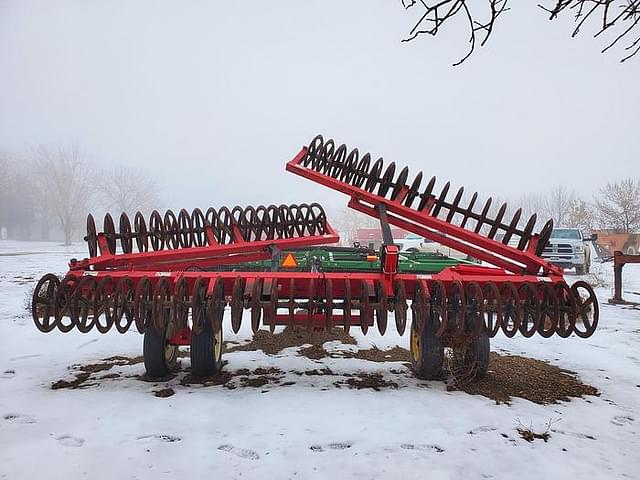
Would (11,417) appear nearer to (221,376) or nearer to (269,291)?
(221,376)

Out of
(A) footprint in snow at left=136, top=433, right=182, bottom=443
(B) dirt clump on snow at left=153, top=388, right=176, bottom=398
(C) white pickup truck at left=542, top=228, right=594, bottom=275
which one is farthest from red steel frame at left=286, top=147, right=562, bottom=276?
(C) white pickup truck at left=542, top=228, right=594, bottom=275

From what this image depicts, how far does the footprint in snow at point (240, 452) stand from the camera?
102 inches

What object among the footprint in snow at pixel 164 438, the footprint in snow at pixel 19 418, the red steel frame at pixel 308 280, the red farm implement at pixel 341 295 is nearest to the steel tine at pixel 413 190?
the red farm implement at pixel 341 295

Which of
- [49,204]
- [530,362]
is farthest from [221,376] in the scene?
[49,204]

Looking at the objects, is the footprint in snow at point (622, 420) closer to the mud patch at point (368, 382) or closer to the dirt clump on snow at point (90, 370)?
the mud patch at point (368, 382)

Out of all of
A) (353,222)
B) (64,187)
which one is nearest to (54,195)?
(64,187)

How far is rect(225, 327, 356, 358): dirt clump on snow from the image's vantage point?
5.17 meters

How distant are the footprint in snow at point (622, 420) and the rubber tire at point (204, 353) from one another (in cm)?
326

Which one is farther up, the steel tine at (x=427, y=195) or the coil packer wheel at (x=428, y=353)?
the steel tine at (x=427, y=195)

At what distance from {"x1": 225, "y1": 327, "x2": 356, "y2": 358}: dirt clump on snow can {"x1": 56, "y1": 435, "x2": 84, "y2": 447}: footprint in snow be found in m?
2.39

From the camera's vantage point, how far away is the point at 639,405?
355 centimetres

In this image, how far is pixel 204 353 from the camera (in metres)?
3.95

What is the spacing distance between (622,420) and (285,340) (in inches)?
142

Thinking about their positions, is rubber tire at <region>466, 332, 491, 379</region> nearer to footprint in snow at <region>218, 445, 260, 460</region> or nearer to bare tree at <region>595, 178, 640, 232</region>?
footprint in snow at <region>218, 445, 260, 460</region>
